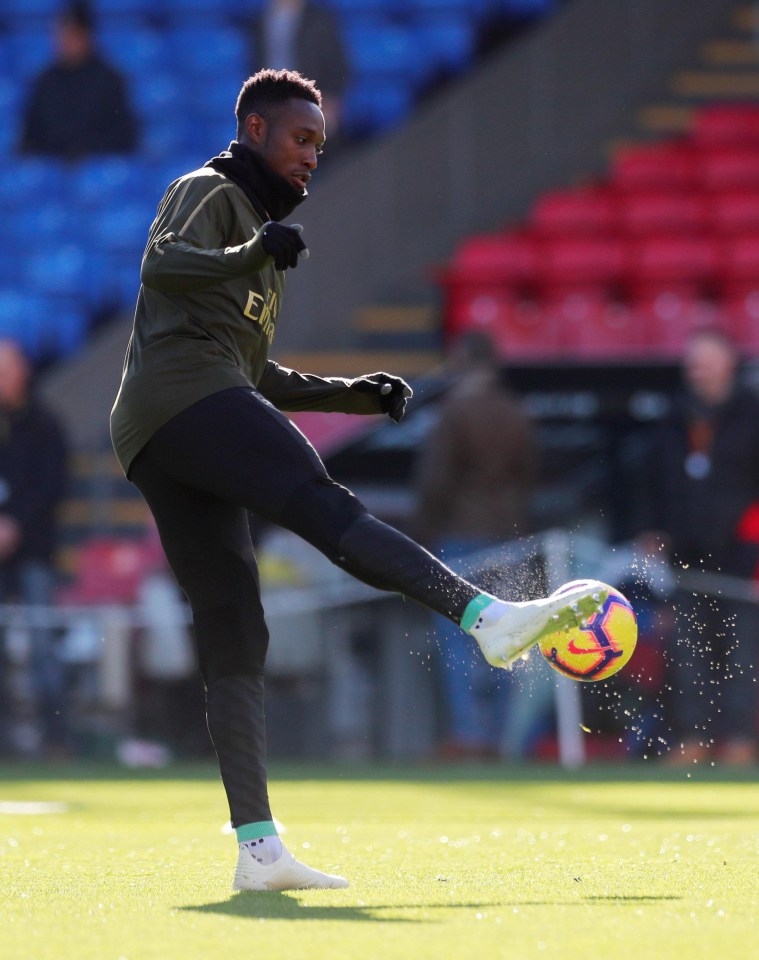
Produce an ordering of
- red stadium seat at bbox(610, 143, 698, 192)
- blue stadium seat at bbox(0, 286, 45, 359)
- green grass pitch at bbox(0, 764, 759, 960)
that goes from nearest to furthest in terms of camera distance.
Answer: green grass pitch at bbox(0, 764, 759, 960) → blue stadium seat at bbox(0, 286, 45, 359) → red stadium seat at bbox(610, 143, 698, 192)

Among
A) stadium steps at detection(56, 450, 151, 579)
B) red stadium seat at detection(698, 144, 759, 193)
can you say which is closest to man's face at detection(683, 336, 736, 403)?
stadium steps at detection(56, 450, 151, 579)

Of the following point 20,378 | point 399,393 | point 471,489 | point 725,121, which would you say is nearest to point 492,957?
point 399,393

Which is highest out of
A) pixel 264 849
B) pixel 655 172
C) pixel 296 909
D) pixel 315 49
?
pixel 315 49

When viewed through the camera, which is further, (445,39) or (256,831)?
(445,39)

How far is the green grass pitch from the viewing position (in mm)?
3611

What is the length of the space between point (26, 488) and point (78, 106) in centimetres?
544

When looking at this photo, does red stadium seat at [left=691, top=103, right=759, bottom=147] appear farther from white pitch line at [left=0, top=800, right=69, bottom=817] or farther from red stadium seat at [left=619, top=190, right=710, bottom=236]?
white pitch line at [left=0, top=800, right=69, bottom=817]

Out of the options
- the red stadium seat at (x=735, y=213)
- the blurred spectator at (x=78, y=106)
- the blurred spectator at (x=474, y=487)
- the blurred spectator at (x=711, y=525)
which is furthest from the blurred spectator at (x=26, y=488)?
the red stadium seat at (x=735, y=213)

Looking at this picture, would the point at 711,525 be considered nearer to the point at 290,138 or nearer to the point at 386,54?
the point at 290,138

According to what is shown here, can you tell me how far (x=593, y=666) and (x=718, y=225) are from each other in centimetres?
1095

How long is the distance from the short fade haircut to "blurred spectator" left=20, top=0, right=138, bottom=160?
11.5 meters

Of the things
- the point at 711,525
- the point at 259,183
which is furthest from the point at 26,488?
the point at 259,183

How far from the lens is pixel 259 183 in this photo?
187 inches

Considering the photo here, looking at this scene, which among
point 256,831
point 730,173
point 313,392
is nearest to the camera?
point 256,831
